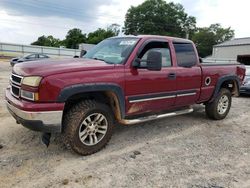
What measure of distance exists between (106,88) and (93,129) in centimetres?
68

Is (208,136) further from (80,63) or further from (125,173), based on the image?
(80,63)

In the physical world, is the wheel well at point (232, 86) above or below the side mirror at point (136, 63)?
below

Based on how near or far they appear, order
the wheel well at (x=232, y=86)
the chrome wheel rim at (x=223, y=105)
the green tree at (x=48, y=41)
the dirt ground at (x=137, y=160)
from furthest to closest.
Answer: the green tree at (x=48, y=41) → the wheel well at (x=232, y=86) → the chrome wheel rim at (x=223, y=105) → the dirt ground at (x=137, y=160)

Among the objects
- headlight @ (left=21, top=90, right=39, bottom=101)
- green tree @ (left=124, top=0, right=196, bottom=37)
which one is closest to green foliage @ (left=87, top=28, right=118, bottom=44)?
green tree @ (left=124, top=0, right=196, bottom=37)

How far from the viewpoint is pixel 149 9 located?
72.2 meters

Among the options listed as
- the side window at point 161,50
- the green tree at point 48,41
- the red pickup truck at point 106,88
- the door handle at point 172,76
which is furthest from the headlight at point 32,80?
the green tree at point 48,41

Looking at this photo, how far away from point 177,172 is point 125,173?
747 millimetres

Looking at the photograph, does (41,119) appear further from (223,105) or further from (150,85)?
(223,105)

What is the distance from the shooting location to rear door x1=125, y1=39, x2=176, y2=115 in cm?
457

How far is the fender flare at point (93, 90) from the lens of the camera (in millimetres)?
3776

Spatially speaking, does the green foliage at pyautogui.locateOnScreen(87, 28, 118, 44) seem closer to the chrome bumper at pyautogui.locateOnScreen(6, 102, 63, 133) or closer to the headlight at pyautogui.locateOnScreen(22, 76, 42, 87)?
the headlight at pyautogui.locateOnScreen(22, 76, 42, 87)

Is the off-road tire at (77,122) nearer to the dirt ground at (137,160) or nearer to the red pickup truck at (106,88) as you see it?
the red pickup truck at (106,88)

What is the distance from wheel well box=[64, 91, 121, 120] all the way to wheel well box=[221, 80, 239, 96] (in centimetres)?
350

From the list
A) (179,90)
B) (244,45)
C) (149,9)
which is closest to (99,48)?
(179,90)
